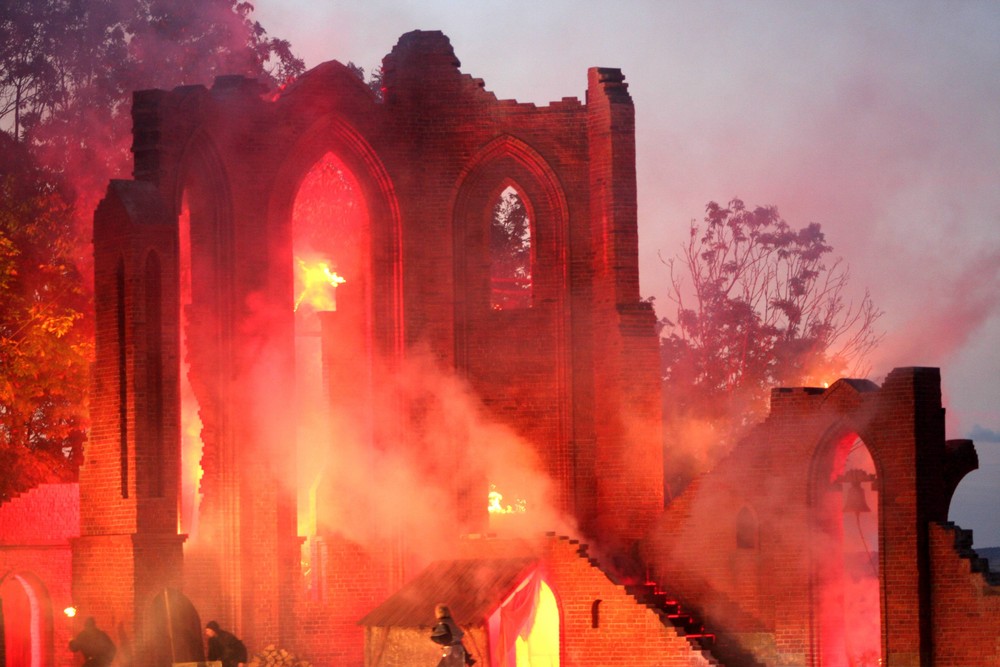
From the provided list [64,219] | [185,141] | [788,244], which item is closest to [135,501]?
[185,141]

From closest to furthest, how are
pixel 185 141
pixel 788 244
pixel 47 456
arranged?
1. pixel 185 141
2. pixel 47 456
3. pixel 788 244

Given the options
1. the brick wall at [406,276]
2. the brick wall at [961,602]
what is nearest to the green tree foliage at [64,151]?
the brick wall at [406,276]

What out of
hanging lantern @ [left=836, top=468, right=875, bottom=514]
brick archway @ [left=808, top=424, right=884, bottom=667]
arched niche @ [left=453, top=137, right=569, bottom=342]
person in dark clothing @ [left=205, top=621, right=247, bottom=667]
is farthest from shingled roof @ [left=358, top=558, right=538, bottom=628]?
hanging lantern @ [left=836, top=468, right=875, bottom=514]

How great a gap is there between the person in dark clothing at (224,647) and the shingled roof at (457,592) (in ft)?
6.54

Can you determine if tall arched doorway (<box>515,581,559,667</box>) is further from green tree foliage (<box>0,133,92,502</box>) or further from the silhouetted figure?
green tree foliage (<box>0,133,92,502</box>)

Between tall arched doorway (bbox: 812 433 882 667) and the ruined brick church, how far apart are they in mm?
48

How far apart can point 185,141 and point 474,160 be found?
480 centimetres

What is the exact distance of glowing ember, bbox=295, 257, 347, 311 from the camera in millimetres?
41750

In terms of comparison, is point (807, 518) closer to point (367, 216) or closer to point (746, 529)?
point (746, 529)

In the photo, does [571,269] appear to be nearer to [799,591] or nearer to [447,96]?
[447,96]

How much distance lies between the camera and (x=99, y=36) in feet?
144

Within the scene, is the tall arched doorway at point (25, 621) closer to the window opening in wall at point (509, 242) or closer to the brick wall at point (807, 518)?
the brick wall at point (807, 518)

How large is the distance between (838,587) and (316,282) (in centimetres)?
1449

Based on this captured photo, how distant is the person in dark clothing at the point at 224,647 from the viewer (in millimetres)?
31203
